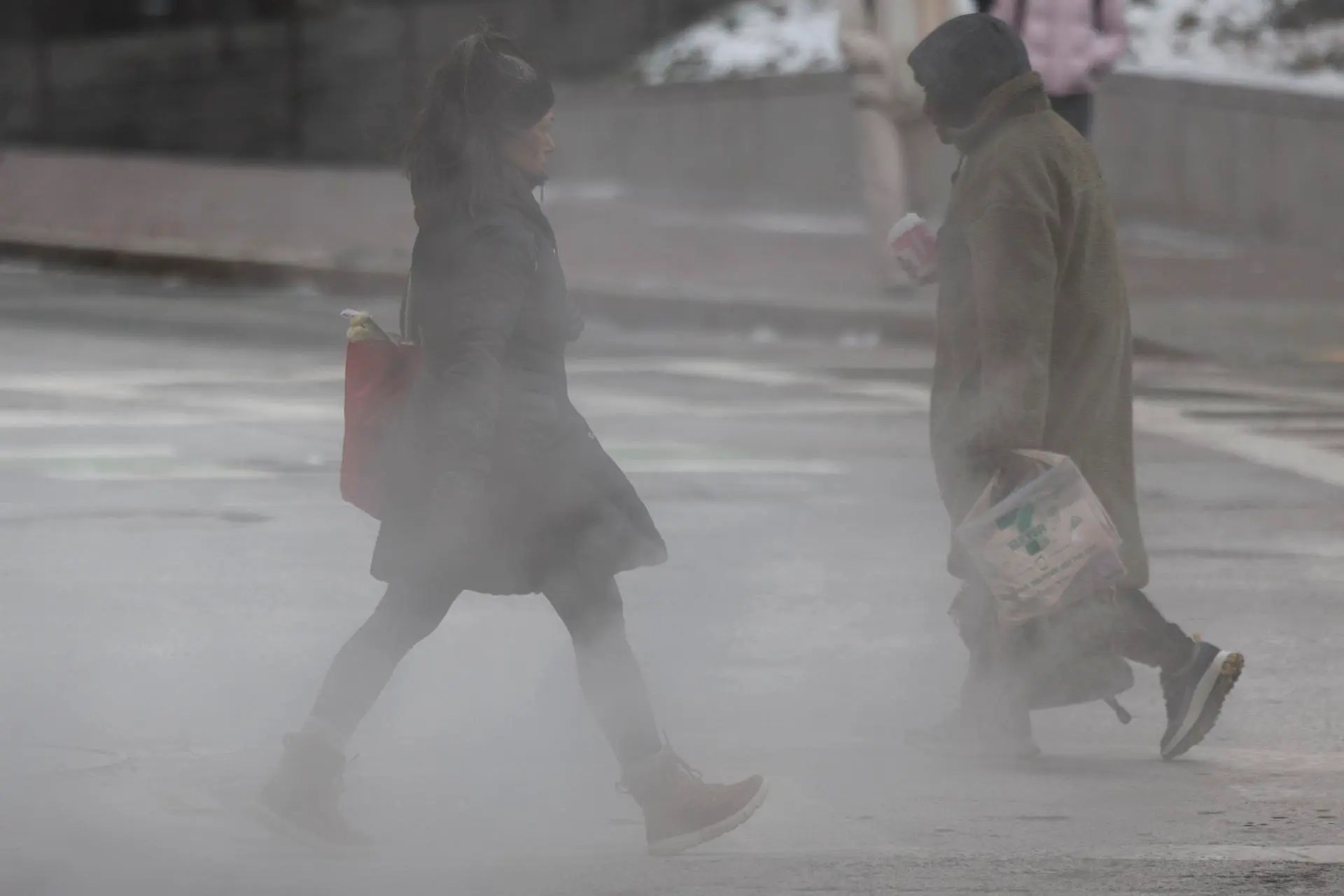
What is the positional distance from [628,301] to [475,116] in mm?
10194

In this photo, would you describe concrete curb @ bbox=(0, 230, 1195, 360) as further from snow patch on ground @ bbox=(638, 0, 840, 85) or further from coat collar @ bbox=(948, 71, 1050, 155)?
coat collar @ bbox=(948, 71, 1050, 155)

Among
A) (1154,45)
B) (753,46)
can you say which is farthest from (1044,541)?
(753,46)

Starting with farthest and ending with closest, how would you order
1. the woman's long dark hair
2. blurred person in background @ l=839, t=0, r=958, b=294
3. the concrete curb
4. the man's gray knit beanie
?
blurred person in background @ l=839, t=0, r=958, b=294, the concrete curb, the man's gray knit beanie, the woman's long dark hair

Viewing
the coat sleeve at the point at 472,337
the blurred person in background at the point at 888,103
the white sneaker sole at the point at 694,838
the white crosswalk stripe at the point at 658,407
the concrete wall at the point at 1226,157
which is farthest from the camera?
the concrete wall at the point at 1226,157

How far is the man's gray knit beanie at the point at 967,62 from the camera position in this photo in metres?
6.13

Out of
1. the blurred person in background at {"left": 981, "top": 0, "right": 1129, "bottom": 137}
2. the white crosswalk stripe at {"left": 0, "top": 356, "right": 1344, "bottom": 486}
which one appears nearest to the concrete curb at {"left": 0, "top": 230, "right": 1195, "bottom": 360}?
the white crosswalk stripe at {"left": 0, "top": 356, "right": 1344, "bottom": 486}

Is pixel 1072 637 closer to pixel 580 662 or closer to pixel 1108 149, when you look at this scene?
pixel 580 662

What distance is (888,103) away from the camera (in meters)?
15.1

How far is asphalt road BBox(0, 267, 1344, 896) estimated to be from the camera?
218 inches

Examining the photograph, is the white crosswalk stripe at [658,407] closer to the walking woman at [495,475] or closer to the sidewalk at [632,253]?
the sidewalk at [632,253]

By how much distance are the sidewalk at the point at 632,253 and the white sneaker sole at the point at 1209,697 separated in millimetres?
7860

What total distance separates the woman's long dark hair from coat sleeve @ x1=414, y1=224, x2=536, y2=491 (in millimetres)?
102

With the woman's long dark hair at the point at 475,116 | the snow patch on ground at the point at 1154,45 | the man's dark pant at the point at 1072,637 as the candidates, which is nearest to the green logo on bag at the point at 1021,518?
the man's dark pant at the point at 1072,637

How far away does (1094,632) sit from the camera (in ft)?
20.6
